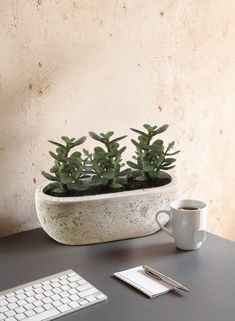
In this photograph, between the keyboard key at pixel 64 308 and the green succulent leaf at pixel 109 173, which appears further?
the green succulent leaf at pixel 109 173

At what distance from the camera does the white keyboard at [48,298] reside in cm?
70

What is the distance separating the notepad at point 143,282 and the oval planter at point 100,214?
128 millimetres

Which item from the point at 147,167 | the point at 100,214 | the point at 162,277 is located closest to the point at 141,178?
the point at 147,167

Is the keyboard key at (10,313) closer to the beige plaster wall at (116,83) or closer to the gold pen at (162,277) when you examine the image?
the gold pen at (162,277)

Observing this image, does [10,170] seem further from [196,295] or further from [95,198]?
[196,295]

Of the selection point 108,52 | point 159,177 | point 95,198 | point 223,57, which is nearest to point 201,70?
point 223,57

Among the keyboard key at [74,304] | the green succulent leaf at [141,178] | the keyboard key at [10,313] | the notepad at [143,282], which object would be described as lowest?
the keyboard key at [10,313]

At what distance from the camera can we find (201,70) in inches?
53.6

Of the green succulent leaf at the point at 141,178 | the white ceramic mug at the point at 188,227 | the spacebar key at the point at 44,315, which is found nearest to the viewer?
the spacebar key at the point at 44,315

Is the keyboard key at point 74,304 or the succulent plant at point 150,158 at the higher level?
the succulent plant at point 150,158

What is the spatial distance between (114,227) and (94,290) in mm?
203

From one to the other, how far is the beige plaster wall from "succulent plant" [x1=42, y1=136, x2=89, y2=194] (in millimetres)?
142

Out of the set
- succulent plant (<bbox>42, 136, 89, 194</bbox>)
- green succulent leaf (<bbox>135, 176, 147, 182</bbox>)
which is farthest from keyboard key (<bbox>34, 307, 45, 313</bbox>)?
green succulent leaf (<bbox>135, 176, 147, 182</bbox>)

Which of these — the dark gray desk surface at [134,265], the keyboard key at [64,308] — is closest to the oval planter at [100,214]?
the dark gray desk surface at [134,265]
